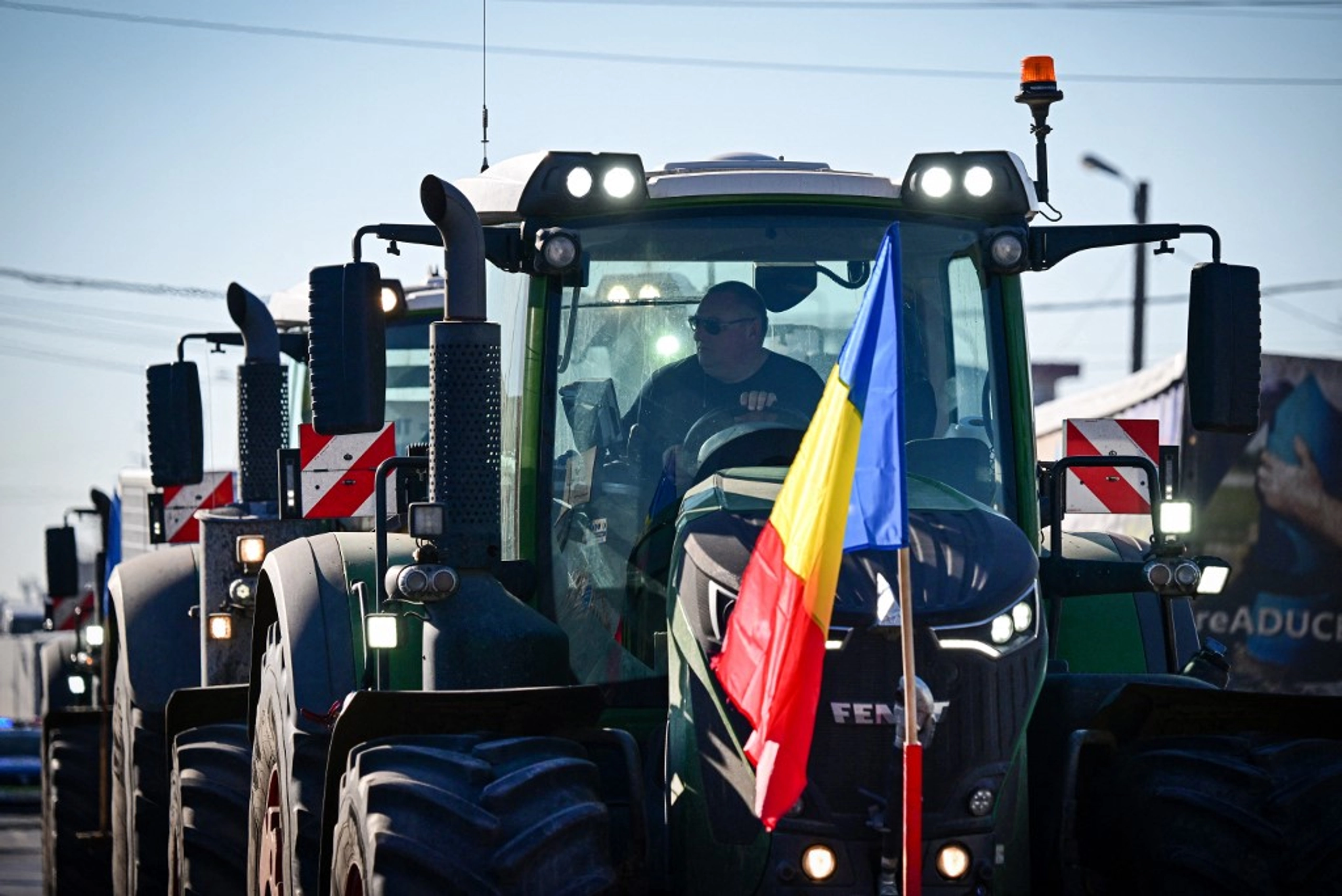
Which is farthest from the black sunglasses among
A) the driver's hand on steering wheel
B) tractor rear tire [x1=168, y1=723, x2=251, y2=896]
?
tractor rear tire [x1=168, y1=723, x2=251, y2=896]

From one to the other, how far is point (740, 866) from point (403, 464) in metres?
1.83

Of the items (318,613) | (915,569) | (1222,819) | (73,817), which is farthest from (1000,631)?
(73,817)

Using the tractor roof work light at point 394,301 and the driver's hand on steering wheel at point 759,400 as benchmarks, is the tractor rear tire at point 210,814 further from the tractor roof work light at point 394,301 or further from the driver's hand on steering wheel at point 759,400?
the tractor roof work light at point 394,301

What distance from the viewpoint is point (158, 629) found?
1105cm

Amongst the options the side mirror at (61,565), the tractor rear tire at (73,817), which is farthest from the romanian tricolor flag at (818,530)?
the side mirror at (61,565)

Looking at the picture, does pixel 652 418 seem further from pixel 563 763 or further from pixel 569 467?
pixel 563 763

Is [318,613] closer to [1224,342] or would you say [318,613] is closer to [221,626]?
[1224,342]

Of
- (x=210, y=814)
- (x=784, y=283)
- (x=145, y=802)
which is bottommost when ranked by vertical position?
(x=145, y=802)

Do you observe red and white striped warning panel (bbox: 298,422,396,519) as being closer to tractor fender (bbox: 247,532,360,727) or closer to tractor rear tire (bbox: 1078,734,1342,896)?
tractor fender (bbox: 247,532,360,727)

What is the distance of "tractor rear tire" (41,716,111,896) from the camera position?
41.0ft

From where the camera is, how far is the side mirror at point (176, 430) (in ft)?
32.9

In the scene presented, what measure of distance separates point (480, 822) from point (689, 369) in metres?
1.75

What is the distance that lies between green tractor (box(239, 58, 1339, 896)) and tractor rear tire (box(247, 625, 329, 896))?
16 mm

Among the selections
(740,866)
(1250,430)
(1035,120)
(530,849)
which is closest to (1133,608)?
(1250,430)
